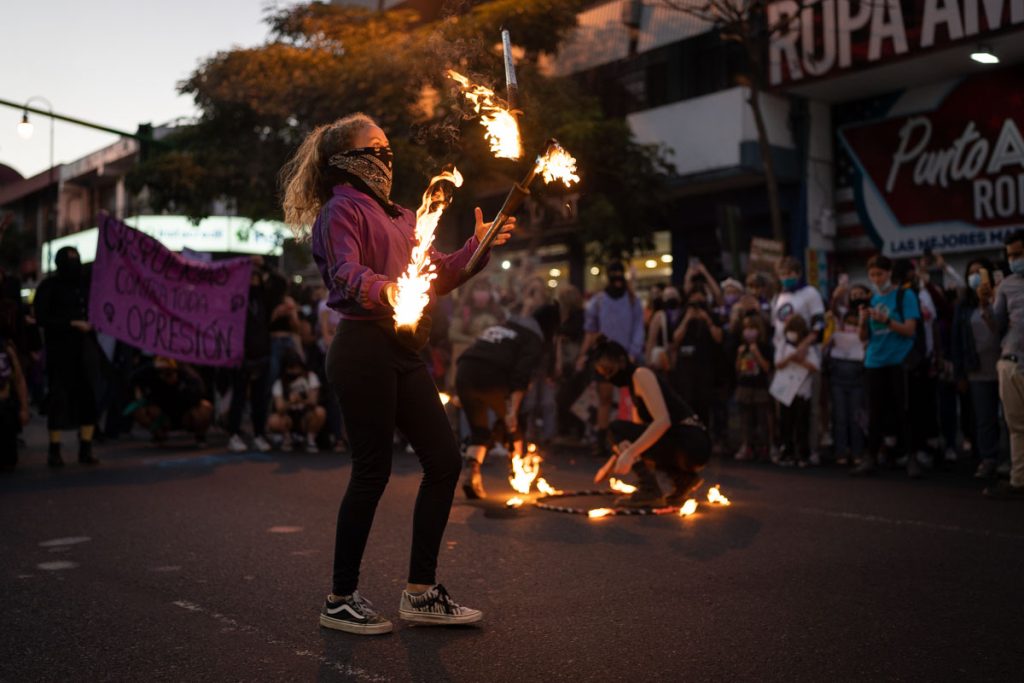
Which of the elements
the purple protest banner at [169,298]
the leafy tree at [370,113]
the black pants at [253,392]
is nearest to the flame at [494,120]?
the purple protest banner at [169,298]

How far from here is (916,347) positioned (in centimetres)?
1083

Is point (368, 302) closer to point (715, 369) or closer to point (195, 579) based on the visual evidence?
point (195, 579)

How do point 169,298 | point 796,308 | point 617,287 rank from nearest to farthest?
point 796,308, point 617,287, point 169,298

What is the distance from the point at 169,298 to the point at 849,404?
7826 millimetres

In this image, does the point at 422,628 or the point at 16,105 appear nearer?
the point at 422,628

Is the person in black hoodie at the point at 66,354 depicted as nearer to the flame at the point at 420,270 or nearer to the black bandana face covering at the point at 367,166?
the black bandana face covering at the point at 367,166

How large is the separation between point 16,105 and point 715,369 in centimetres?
1597

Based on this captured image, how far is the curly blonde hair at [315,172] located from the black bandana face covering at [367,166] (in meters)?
0.05

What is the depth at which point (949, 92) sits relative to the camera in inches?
780

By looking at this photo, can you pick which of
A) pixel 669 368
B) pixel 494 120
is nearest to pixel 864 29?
pixel 669 368

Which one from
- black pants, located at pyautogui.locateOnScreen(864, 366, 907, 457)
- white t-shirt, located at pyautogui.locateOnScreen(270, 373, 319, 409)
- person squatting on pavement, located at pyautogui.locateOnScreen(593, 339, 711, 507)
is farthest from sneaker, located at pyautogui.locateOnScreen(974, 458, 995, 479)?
white t-shirt, located at pyautogui.locateOnScreen(270, 373, 319, 409)

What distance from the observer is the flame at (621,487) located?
8.76 metres

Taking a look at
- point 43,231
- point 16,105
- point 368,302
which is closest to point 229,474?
point 368,302

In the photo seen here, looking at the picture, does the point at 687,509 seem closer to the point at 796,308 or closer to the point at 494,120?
the point at 494,120
